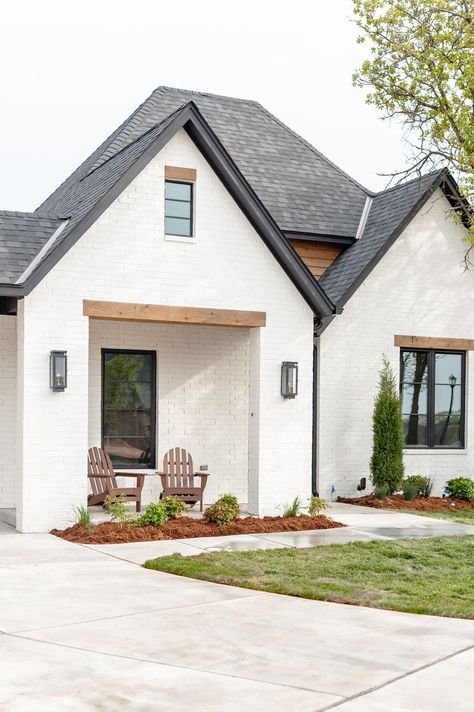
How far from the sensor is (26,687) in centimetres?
533

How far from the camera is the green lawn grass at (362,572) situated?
26.4 feet

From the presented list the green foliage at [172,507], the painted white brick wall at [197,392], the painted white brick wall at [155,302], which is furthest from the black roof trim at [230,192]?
the green foliage at [172,507]

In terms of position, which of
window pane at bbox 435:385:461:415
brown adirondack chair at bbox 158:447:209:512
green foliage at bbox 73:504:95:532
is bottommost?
green foliage at bbox 73:504:95:532

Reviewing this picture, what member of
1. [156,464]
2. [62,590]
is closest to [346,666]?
[62,590]

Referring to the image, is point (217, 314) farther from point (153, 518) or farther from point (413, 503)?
point (413, 503)

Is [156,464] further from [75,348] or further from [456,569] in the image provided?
[456,569]

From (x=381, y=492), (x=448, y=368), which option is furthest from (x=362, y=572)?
(x=448, y=368)

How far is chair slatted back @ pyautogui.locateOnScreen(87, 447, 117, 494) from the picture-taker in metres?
13.7

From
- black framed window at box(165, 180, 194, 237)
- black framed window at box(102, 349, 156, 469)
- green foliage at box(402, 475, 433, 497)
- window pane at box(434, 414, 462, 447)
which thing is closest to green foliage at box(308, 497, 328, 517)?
black framed window at box(102, 349, 156, 469)

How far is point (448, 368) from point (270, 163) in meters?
5.52

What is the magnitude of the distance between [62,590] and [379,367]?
983cm

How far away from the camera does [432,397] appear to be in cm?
1741

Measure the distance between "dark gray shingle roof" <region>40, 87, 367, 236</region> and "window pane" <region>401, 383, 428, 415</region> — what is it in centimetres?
327

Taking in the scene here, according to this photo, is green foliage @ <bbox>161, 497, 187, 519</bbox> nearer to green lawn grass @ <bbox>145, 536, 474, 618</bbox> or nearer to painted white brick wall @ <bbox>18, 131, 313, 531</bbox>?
painted white brick wall @ <bbox>18, 131, 313, 531</bbox>
